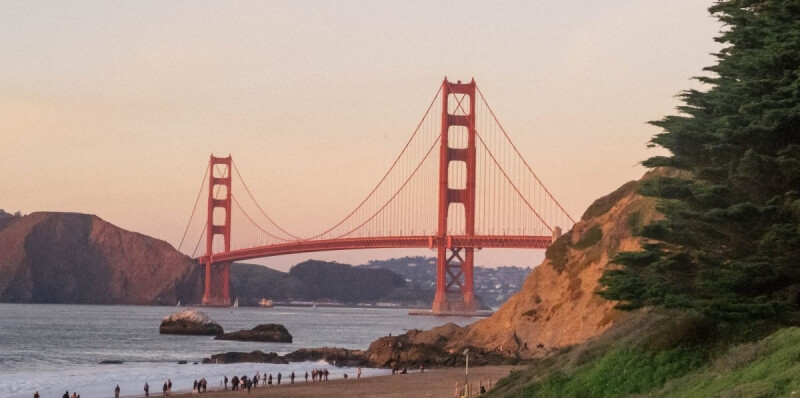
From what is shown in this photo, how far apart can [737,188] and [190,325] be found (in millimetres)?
79892

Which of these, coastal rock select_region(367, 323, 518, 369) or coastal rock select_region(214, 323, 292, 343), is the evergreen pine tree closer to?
coastal rock select_region(367, 323, 518, 369)

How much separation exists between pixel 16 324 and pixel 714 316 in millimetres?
101497

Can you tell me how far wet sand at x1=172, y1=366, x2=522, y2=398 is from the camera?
38.6 meters

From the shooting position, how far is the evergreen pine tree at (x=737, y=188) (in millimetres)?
19109

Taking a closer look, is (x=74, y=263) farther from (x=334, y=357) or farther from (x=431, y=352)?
(x=431, y=352)

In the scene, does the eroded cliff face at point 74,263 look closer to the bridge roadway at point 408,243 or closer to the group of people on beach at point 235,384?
the bridge roadway at point 408,243

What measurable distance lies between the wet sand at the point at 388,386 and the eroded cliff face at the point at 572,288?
145 inches

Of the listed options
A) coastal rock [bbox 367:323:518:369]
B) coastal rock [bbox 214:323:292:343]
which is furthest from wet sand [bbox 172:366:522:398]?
coastal rock [bbox 214:323:292:343]

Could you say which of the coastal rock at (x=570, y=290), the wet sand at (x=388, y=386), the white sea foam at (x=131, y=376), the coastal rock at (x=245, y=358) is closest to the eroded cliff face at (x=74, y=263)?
the coastal rock at (x=245, y=358)

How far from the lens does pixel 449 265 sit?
107 metres

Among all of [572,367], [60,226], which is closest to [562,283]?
[572,367]

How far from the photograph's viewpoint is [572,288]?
1939 inches

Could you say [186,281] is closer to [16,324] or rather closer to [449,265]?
[16,324]

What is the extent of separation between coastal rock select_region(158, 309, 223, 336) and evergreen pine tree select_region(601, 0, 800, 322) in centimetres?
7571
